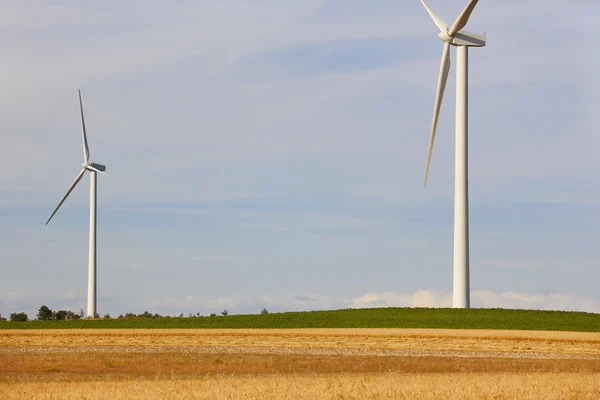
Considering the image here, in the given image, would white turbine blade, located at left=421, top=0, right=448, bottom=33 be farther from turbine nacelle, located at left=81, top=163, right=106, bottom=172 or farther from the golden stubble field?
turbine nacelle, located at left=81, top=163, right=106, bottom=172

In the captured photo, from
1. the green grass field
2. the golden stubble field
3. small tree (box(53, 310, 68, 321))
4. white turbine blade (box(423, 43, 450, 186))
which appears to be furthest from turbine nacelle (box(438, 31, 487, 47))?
small tree (box(53, 310, 68, 321))

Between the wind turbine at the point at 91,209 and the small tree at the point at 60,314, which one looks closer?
the wind turbine at the point at 91,209

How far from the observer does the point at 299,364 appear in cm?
4144

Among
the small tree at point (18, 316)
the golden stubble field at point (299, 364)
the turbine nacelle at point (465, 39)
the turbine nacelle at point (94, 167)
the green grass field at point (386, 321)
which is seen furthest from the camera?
the small tree at point (18, 316)

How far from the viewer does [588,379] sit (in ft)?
110

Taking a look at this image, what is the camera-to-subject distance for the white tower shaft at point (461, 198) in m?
79.4

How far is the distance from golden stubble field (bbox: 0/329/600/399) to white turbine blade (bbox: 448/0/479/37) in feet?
94.6

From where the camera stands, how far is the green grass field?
252 feet

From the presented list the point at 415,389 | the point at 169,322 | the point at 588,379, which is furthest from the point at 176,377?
the point at 169,322

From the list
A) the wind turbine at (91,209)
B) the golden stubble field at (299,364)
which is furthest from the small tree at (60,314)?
the golden stubble field at (299,364)

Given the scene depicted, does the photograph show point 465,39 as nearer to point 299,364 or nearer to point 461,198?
point 461,198

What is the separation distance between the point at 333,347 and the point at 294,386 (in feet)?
79.4

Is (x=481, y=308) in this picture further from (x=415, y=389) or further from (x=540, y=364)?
(x=415, y=389)

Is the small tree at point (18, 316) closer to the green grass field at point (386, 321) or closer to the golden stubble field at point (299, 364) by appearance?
the green grass field at point (386, 321)
